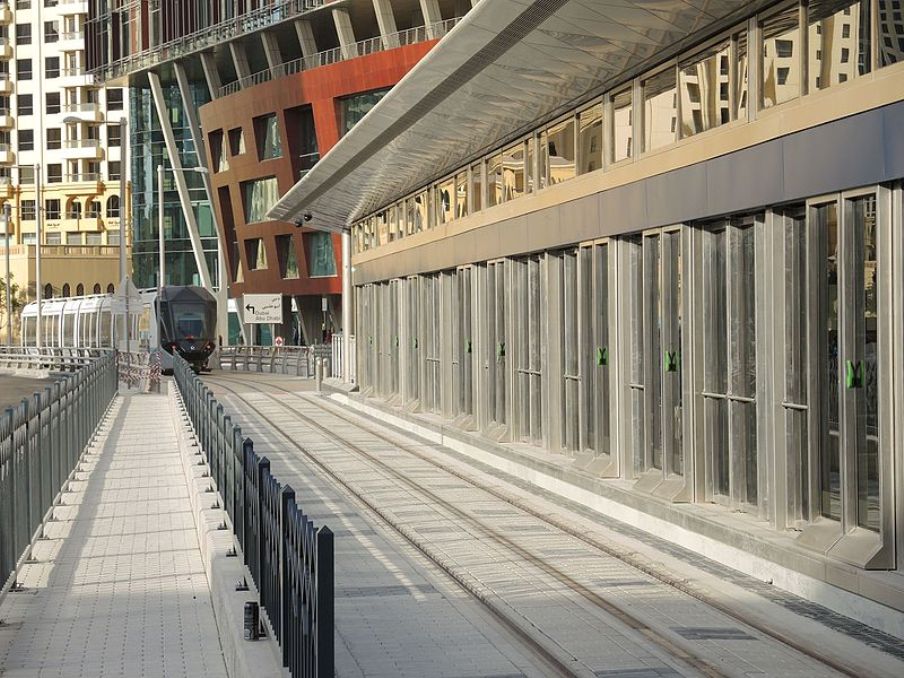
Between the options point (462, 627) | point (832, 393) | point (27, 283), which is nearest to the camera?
point (462, 627)

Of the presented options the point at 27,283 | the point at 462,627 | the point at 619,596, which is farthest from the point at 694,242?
the point at 27,283

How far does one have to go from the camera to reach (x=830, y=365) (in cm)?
1125

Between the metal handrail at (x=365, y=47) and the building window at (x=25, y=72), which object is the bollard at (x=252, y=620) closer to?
the metal handrail at (x=365, y=47)

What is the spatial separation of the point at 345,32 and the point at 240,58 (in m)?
11.7

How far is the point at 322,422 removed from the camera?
32188 mm

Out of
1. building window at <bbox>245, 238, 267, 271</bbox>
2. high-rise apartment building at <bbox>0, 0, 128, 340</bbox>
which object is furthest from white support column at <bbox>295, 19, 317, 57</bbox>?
high-rise apartment building at <bbox>0, 0, 128, 340</bbox>

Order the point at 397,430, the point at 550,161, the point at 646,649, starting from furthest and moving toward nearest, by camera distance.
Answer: the point at 397,430 < the point at 550,161 < the point at 646,649

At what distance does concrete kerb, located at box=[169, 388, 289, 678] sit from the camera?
816 cm

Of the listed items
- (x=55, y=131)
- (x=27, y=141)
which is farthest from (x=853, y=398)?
(x=27, y=141)

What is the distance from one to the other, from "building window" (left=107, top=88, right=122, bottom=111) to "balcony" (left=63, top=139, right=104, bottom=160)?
133 inches

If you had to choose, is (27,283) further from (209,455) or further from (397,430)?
(209,455)

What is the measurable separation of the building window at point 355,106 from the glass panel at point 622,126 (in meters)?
54.5

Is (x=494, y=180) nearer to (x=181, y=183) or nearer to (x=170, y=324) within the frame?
(x=170, y=324)

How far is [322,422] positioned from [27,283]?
10167cm
